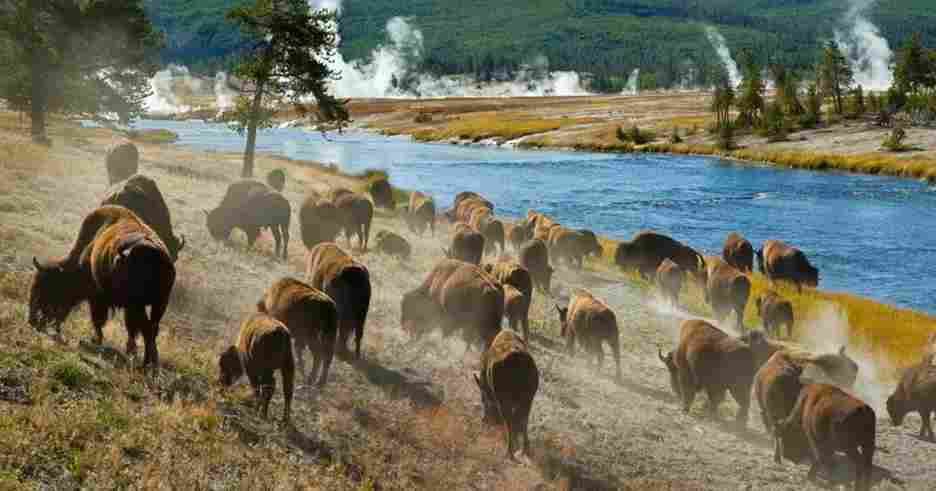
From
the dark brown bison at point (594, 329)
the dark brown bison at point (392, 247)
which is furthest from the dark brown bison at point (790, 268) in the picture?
the dark brown bison at point (594, 329)

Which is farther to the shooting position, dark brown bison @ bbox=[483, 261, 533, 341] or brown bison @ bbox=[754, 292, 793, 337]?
brown bison @ bbox=[754, 292, 793, 337]

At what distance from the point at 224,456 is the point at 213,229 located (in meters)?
12.9

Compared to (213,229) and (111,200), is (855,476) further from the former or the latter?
(213,229)

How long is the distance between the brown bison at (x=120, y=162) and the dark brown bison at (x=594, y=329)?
1456cm

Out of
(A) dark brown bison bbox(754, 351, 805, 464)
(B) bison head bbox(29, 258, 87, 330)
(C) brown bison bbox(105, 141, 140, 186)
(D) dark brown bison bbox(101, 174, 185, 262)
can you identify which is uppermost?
(C) brown bison bbox(105, 141, 140, 186)

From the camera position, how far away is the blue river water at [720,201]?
104ft

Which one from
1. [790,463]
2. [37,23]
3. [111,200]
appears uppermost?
[37,23]

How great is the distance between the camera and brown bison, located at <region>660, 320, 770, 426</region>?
13.1 meters

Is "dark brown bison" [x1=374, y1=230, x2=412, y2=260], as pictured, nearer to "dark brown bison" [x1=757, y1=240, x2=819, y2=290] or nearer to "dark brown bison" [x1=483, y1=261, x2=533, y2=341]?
"dark brown bison" [x1=483, y1=261, x2=533, y2=341]

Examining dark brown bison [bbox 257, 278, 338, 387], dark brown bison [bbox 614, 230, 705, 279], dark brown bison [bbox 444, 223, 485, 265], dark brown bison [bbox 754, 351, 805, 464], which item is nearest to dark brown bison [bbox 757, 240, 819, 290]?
dark brown bison [bbox 614, 230, 705, 279]

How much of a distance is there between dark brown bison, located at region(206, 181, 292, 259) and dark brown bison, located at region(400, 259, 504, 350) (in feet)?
22.0

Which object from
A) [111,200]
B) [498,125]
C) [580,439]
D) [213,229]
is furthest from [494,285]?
[498,125]

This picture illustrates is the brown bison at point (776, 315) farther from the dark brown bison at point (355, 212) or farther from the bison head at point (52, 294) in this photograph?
the bison head at point (52, 294)

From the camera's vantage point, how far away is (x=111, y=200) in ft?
50.1
